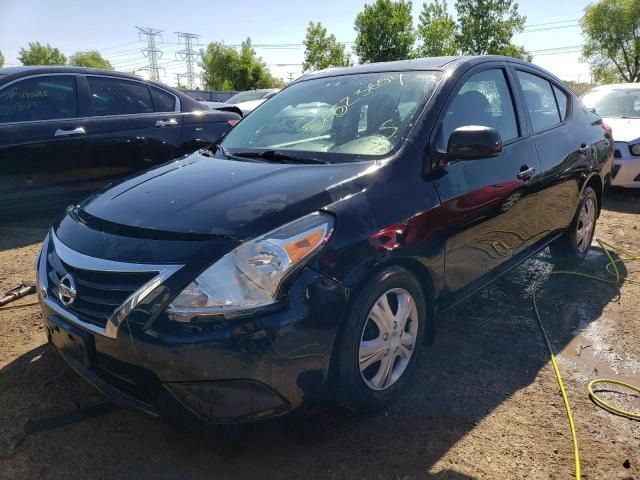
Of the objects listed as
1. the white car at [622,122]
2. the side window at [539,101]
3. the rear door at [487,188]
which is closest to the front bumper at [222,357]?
the rear door at [487,188]

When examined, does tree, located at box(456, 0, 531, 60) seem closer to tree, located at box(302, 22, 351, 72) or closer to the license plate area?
tree, located at box(302, 22, 351, 72)

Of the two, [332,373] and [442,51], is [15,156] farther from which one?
[442,51]

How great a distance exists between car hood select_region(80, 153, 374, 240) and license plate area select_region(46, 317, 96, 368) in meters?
0.48

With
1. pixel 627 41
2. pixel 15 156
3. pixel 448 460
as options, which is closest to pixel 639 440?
pixel 448 460

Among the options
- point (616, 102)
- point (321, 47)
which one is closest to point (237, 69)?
point (321, 47)

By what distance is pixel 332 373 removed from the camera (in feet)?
7.20

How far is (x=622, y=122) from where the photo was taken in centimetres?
786

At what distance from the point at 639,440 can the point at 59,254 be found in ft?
9.05

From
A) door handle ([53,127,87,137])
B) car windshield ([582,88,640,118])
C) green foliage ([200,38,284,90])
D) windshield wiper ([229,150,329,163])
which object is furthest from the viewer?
green foliage ([200,38,284,90])

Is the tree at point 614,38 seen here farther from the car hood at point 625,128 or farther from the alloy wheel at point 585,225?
the alloy wheel at point 585,225

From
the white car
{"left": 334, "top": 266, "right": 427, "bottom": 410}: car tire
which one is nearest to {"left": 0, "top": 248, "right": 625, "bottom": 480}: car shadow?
{"left": 334, "top": 266, "right": 427, "bottom": 410}: car tire

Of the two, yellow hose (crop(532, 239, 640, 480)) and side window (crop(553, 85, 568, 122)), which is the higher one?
side window (crop(553, 85, 568, 122))

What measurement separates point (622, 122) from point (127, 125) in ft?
22.9

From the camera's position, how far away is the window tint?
3693 mm
